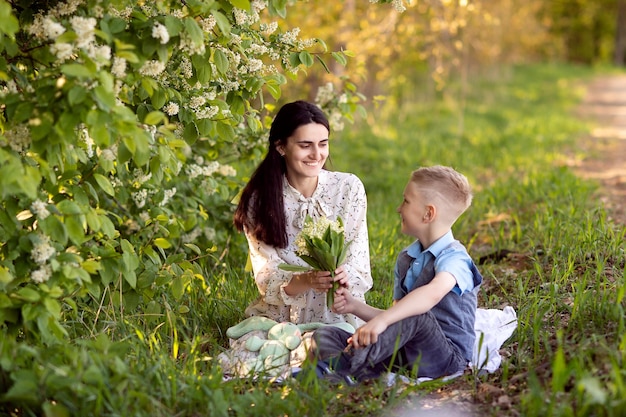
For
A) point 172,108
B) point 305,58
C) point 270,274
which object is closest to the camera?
point 172,108

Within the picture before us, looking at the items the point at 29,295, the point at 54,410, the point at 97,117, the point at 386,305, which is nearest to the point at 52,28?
the point at 97,117

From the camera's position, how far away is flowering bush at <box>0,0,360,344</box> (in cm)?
280

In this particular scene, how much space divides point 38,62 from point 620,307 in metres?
2.58

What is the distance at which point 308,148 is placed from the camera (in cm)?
394

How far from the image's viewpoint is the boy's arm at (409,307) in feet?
10.7

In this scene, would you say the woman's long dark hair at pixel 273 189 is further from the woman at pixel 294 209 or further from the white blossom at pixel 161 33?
the white blossom at pixel 161 33

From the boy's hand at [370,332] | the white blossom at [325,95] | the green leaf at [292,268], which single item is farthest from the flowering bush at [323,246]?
the white blossom at [325,95]

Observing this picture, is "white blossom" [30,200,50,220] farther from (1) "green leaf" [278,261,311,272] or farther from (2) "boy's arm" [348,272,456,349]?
(2) "boy's arm" [348,272,456,349]

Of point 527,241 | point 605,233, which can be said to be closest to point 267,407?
point 605,233

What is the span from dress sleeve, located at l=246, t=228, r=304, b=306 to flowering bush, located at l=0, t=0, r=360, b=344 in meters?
0.32

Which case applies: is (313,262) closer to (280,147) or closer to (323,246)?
(323,246)

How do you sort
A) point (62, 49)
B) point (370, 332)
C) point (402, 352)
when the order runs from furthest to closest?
point (402, 352) → point (370, 332) → point (62, 49)

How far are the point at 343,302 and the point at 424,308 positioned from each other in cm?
41

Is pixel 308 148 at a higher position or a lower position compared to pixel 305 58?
lower
